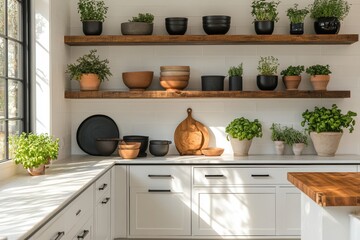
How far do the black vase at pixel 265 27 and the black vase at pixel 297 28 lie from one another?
0.63ft

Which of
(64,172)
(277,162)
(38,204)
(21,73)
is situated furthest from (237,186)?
(38,204)

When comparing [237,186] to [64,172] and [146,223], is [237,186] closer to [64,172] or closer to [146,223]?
[146,223]

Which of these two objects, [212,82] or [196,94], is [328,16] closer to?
[212,82]

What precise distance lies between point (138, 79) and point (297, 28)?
5.18 ft

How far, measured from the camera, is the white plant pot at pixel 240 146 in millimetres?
5363

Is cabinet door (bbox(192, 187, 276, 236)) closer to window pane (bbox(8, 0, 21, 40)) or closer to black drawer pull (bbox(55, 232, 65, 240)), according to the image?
window pane (bbox(8, 0, 21, 40))

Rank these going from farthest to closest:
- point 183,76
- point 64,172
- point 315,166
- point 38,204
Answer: point 183,76 < point 315,166 < point 64,172 < point 38,204

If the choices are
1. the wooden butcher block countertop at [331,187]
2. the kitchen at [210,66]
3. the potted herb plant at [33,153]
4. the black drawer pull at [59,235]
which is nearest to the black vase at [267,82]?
the kitchen at [210,66]

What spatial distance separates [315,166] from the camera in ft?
16.5

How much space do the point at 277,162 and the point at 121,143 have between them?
1427 millimetres

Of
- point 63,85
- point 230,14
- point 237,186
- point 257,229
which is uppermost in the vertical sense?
point 230,14

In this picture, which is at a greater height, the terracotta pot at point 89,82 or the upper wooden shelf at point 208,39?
the upper wooden shelf at point 208,39

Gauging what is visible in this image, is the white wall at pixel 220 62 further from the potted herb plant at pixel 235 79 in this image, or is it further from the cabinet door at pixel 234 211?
the cabinet door at pixel 234 211

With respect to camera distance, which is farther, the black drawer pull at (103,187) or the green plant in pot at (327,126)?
the green plant in pot at (327,126)
